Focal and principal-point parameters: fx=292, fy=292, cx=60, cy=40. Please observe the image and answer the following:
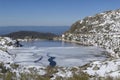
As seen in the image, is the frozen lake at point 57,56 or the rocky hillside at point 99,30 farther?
the rocky hillside at point 99,30

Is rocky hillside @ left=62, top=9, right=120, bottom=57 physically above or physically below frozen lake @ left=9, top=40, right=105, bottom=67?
above

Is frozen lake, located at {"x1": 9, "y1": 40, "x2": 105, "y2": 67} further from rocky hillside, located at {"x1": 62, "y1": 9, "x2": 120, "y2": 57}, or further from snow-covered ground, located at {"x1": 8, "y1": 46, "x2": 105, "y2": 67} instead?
rocky hillside, located at {"x1": 62, "y1": 9, "x2": 120, "y2": 57}

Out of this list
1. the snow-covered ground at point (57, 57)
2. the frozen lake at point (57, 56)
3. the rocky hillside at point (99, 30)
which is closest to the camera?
the snow-covered ground at point (57, 57)

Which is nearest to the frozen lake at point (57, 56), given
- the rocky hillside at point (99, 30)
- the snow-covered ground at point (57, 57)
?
the snow-covered ground at point (57, 57)

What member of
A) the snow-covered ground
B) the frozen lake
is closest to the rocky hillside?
the frozen lake

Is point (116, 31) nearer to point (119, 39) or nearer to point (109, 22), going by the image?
point (109, 22)

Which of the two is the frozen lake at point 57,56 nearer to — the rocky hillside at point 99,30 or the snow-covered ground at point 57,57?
the snow-covered ground at point 57,57

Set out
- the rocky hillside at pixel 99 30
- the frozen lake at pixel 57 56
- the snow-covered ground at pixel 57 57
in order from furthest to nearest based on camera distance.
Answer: the rocky hillside at pixel 99 30
the frozen lake at pixel 57 56
the snow-covered ground at pixel 57 57

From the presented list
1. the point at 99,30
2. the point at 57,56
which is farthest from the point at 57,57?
the point at 99,30

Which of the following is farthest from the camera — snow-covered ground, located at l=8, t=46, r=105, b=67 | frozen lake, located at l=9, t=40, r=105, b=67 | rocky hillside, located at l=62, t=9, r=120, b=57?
rocky hillside, located at l=62, t=9, r=120, b=57
